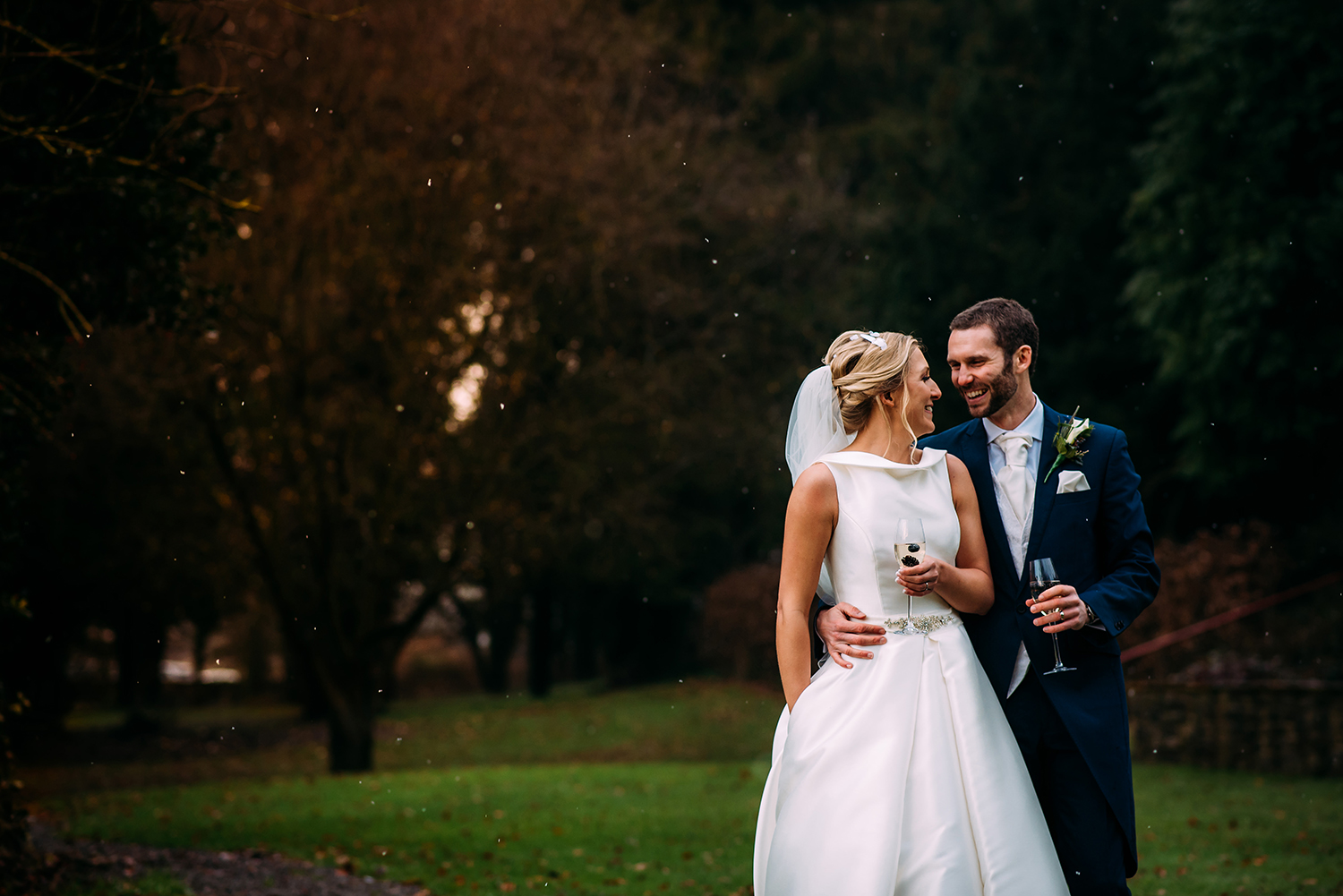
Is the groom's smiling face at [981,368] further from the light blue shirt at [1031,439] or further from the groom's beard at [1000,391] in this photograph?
the light blue shirt at [1031,439]

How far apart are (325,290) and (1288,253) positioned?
11169mm

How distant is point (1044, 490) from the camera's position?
371 centimetres

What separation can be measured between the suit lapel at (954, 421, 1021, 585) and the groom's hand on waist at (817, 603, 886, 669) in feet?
1.50

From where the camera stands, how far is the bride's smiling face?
370 centimetres

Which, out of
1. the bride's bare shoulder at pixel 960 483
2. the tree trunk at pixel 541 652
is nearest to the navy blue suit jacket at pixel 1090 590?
the bride's bare shoulder at pixel 960 483

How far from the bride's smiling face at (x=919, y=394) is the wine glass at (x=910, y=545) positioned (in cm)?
33

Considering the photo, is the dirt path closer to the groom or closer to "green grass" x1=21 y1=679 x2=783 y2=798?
the groom

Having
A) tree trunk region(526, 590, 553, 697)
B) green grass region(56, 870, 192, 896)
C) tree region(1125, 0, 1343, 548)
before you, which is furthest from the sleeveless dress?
tree trunk region(526, 590, 553, 697)

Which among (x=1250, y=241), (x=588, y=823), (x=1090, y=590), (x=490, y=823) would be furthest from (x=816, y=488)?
(x=1250, y=241)

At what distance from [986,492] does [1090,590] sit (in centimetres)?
45

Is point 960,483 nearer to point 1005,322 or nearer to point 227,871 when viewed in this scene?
point 1005,322

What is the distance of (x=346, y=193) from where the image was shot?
44.9ft

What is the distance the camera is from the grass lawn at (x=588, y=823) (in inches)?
304

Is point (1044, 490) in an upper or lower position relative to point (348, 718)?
upper
